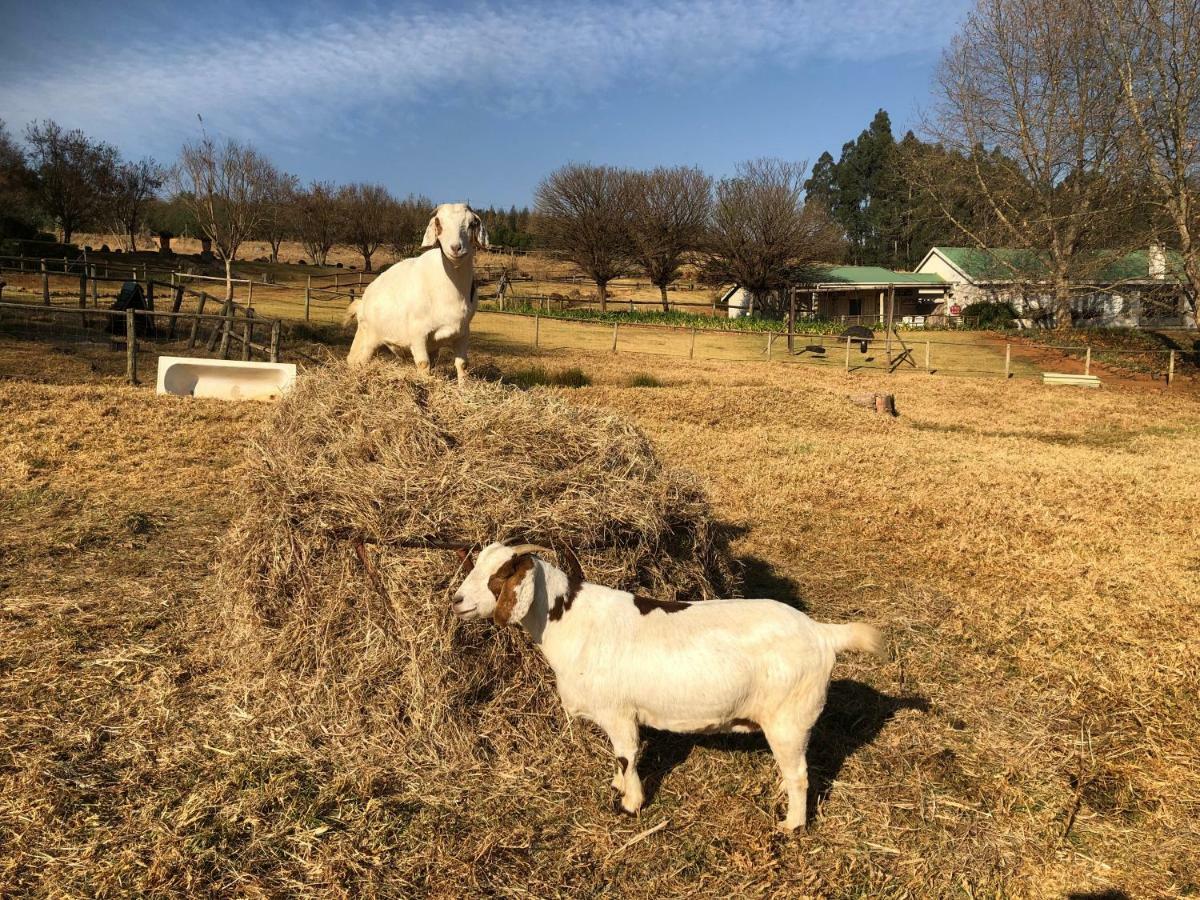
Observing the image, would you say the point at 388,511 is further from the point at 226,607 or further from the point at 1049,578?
the point at 1049,578

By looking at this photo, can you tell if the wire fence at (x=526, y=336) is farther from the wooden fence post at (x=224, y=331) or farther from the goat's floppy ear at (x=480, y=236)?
the goat's floppy ear at (x=480, y=236)

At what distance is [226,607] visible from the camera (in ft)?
17.3

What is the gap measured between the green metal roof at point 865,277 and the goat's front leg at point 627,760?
58806mm

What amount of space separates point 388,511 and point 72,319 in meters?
22.5

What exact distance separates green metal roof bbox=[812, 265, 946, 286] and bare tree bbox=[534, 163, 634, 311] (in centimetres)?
1504

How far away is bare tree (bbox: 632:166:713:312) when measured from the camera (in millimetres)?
58656

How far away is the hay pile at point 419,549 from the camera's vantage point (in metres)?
4.36

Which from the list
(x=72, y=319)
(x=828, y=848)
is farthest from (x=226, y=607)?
(x=72, y=319)

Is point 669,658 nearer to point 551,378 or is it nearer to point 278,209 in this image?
point 551,378

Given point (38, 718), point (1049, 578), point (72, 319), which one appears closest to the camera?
point (38, 718)

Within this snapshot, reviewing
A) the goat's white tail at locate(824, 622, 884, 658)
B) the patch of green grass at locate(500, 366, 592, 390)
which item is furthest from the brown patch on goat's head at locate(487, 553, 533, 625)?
the patch of green grass at locate(500, 366, 592, 390)

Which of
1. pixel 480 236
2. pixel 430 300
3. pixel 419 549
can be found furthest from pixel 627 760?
pixel 480 236

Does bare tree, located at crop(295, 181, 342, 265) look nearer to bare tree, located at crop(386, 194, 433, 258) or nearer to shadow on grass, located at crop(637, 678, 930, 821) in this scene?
bare tree, located at crop(386, 194, 433, 258)

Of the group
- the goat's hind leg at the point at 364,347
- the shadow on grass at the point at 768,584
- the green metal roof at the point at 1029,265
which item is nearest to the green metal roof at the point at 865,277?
the green metal roof at the point at 1029,265
